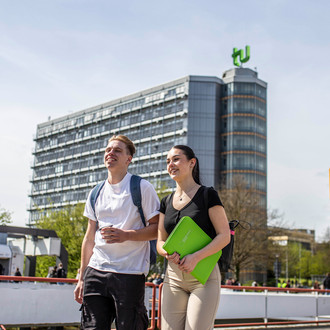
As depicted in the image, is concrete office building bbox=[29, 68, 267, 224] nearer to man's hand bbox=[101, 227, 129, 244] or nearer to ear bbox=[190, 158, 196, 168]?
ear bbox=[190, 158, 196, 168]

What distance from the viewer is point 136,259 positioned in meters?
3.90

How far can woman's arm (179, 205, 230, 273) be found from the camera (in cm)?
349

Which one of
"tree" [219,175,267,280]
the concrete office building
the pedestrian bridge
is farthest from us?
the concrete office building

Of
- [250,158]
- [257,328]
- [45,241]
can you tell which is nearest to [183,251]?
[257,328]

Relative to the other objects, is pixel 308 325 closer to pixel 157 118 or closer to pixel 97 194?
pixel 97 194

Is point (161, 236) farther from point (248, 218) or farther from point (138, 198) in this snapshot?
point (248, 218)

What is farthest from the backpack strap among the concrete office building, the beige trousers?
the concrete office building

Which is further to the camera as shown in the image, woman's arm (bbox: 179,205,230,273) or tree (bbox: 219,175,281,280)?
tree (bbox: 219,175,281,280)

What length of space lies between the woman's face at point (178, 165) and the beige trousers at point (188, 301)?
0.69m

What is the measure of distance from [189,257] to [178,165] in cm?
76

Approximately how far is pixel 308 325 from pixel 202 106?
8086 centimetres

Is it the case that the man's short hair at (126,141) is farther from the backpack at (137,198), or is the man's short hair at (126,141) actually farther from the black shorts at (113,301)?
the black shorts at (113,301)

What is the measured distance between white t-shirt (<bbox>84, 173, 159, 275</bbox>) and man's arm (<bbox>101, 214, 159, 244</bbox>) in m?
0.09

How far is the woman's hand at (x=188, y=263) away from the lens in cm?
347
